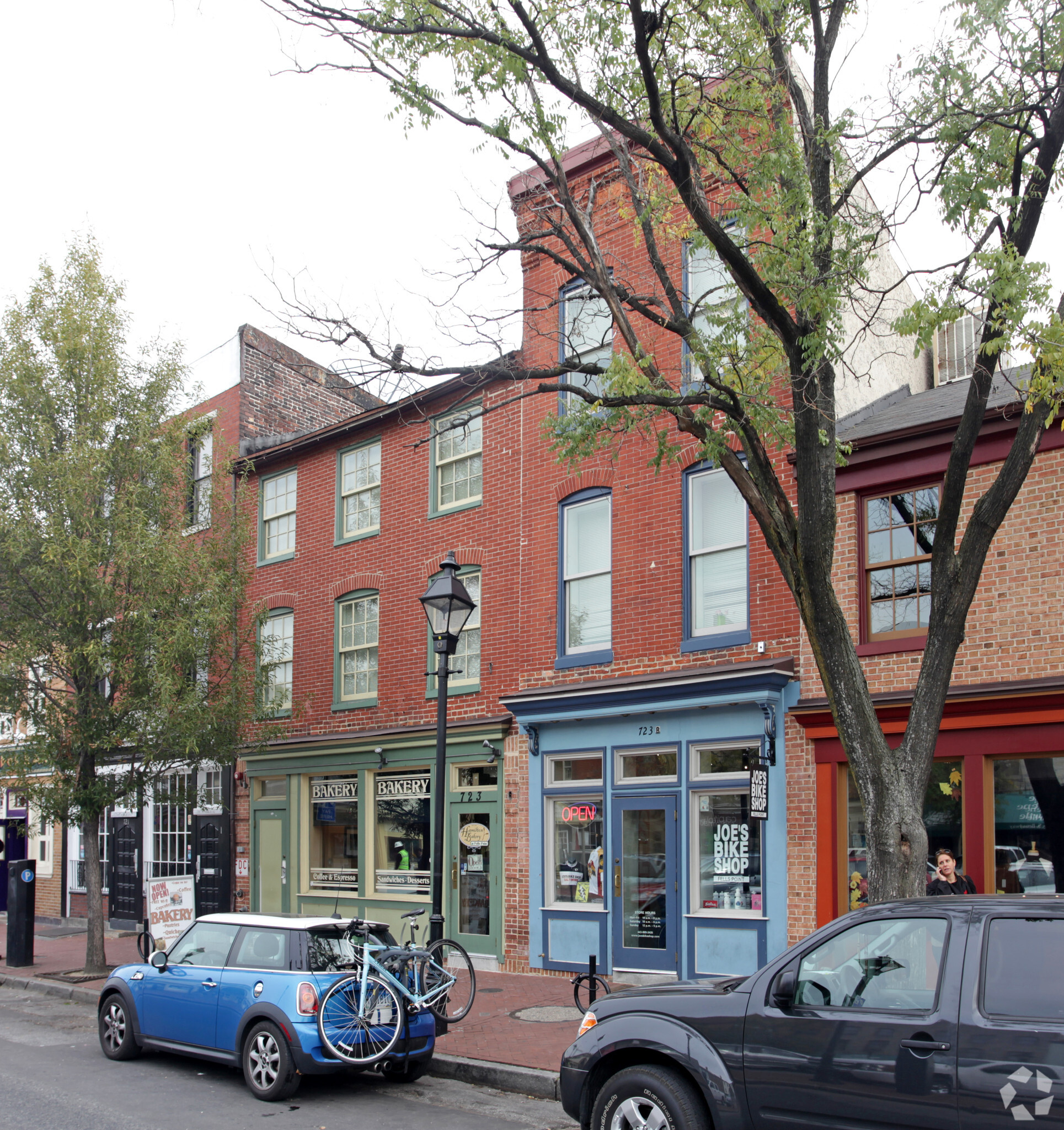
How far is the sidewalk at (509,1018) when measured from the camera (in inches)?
400

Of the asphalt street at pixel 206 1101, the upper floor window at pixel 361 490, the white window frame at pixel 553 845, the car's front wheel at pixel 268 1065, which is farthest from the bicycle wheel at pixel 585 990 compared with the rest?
the upper floor window at pixel 361 490

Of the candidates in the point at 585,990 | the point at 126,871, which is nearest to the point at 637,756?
the point at 585,990

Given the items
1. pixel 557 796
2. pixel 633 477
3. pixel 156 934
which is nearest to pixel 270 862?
pixel 156 934

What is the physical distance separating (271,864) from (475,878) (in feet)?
17.9

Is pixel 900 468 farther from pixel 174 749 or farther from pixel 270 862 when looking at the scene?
pixel 270 862

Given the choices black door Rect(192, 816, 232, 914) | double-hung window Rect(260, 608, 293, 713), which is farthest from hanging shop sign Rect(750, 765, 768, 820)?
black door Rect(192, 816, 232, 914)

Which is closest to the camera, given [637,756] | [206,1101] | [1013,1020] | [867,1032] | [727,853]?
[1013,1020]

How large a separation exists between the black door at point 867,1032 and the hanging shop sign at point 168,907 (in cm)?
1038

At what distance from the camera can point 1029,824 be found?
35.4ft

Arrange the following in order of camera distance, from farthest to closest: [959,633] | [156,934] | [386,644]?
[386,644], [156,934], [959,633]

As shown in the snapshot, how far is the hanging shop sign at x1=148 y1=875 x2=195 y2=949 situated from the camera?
1437 cm

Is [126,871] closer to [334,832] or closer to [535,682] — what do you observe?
[334,832]

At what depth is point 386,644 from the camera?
60.2 feet

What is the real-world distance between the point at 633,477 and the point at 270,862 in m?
10.4
